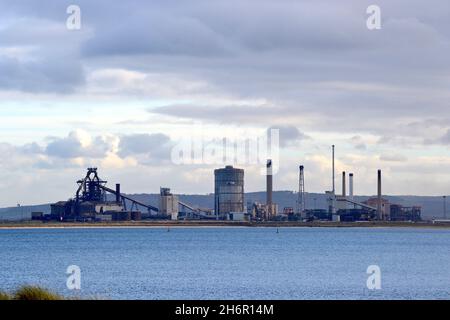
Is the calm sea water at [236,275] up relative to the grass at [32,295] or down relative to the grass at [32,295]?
down

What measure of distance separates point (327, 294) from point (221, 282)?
11.9 meters

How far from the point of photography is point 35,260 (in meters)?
111

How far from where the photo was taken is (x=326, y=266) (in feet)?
312

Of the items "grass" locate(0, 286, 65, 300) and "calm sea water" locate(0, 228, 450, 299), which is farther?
"calm sea water" locate(0, 228, 450, 299)

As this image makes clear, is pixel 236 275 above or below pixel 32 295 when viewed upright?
below

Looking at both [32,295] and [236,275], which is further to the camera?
[236,275]

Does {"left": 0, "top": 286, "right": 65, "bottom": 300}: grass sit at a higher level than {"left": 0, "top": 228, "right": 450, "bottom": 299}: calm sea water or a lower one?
higher

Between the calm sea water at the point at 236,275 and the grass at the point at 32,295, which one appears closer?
the grass at the point at 32,295
